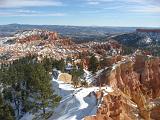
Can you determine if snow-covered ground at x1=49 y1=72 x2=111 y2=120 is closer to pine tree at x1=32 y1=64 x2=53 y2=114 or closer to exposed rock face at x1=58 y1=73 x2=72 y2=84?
pine tree at x1=32 y1=64 x2=53 y2=114

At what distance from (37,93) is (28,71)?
893 inches

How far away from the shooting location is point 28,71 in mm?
93625

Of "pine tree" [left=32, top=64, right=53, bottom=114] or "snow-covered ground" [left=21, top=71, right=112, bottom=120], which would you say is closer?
"snow-covered ground" [left=21, top=71, right=112, bottom=120]

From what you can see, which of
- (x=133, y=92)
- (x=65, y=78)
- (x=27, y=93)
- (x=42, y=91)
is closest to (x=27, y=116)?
(x=27, y=93)

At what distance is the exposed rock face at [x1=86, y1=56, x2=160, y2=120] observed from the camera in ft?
181

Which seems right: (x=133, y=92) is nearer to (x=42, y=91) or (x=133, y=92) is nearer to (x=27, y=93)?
(x=27, y=93)

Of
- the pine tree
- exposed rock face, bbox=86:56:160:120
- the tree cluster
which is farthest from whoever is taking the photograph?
the tree cluster

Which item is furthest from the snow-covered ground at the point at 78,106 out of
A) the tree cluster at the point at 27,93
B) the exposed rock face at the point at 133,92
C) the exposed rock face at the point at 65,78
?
the exposed rock face at the point at 65,78

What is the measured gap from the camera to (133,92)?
88.4 metres

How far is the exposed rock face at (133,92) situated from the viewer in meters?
55.1

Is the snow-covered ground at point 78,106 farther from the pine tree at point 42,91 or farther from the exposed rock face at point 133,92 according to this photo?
the pine tree at point 42,91

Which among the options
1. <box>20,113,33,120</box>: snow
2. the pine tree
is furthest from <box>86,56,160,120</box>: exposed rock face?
<box>20,113,33,120</box>: snow

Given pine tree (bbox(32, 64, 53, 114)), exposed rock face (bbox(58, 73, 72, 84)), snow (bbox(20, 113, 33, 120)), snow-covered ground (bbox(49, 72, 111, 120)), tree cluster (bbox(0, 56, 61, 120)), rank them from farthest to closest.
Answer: exposed rock face (bbox(58, 73, 72, 84)), snow (bbox(20, 113, 33, 120)), tree cluster (bbox(0, 56, 61, 120)), pine tree (bbox(32, 64, 53, 114)), snow-covered ground (bbox(49, 72, 111, 120))

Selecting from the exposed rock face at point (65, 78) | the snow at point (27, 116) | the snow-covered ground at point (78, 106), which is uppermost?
the snow-covered ground at point (78, 106)
